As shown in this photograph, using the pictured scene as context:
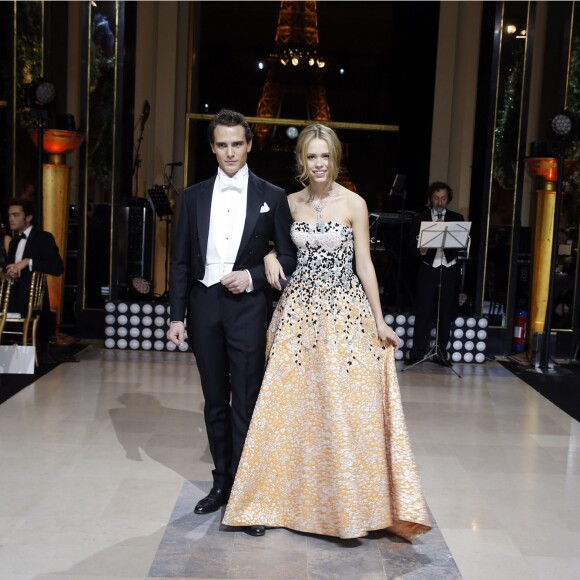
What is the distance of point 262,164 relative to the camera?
11766 mm

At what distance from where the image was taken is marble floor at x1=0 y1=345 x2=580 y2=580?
3.08 meters

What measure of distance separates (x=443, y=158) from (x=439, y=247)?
379 cm

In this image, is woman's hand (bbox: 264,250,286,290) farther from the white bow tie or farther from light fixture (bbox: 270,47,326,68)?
light fixture (bbox: 270,47,326,68)

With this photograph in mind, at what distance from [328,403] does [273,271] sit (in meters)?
0.59

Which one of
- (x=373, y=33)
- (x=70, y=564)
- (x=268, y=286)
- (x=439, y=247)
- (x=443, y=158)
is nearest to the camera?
(x=70, y=564)

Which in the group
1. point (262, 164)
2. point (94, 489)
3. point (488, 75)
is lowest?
point (94, 489)

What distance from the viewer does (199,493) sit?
151 inches

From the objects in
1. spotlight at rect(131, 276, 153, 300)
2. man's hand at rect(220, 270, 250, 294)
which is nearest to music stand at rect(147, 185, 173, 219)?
spotlight at rect(131, 276, 153, 300)

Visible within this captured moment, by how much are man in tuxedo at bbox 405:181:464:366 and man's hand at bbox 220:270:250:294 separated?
4.31 m

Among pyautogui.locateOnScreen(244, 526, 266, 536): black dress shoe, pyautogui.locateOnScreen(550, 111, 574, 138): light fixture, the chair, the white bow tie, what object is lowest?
pyautogui.locateOnScreen(244, 526, 266, 536): black dress shoe

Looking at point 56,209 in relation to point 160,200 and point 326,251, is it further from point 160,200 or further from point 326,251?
point 326,251

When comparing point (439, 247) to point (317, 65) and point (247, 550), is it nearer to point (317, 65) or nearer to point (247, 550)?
point (247, 550)

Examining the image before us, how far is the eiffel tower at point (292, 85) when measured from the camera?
11.3 metres

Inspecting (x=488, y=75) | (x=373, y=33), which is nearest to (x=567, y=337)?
(x=488, y=75)
